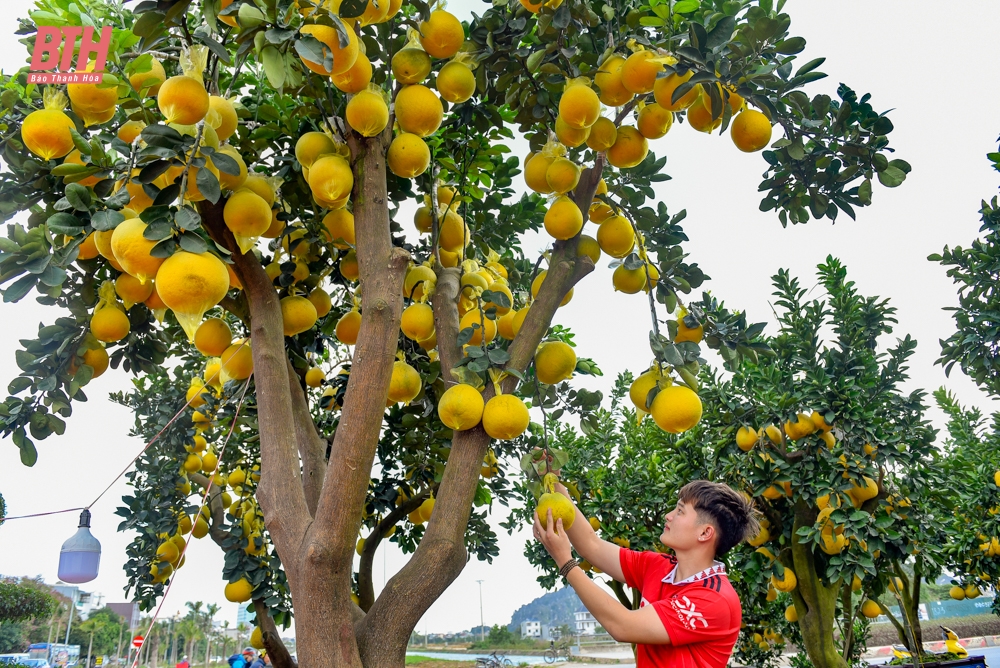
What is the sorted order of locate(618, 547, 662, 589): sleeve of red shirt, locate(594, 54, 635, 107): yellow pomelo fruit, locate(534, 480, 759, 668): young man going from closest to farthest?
1. locate(534, 480, 759, 668): young man
2. locate(594, 54, 635, 107): yellow pomelo fruit
3. locate(618, 547, 662, 589): sleeve of red shirt

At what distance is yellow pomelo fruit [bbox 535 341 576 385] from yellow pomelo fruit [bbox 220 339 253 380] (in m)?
0.85

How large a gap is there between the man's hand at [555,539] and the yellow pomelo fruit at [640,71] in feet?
3.65

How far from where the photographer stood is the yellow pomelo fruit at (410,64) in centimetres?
166

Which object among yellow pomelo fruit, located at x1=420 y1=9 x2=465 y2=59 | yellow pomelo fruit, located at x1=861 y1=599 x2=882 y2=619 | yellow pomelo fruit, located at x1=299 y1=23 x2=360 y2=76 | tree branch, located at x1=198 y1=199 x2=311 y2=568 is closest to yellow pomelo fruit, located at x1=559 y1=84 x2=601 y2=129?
yellow pomelo fruit, located at x1=420 y1=9 x2=465 y2=59

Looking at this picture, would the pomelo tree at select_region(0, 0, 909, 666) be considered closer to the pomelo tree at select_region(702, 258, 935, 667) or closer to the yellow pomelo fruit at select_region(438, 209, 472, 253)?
the yellow pomelo fruit at select_region(438, 209, 472, 253)

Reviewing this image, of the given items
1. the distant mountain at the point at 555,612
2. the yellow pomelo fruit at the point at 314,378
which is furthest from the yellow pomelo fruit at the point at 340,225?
the distant mountain at the point at 555,612

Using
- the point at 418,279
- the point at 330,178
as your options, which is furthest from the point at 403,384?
the point at 330,178

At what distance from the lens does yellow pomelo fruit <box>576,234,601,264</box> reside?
72.6 inches

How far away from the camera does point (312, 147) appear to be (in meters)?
1.60

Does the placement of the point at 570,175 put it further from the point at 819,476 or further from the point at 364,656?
the point at 819,476

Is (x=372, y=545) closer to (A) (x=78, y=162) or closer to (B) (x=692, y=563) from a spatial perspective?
(B) (x=692, y=563)

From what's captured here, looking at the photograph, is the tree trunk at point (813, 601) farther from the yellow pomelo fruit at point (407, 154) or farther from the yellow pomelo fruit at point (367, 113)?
the yellow pomelo fruit at point (367, 113)

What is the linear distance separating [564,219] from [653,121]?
362mm

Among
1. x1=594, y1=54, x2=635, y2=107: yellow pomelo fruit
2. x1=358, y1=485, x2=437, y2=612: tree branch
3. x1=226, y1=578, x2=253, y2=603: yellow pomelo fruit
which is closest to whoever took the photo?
x1=594, y1=54, x2=635, y2=107: yellow pomelo fruit
